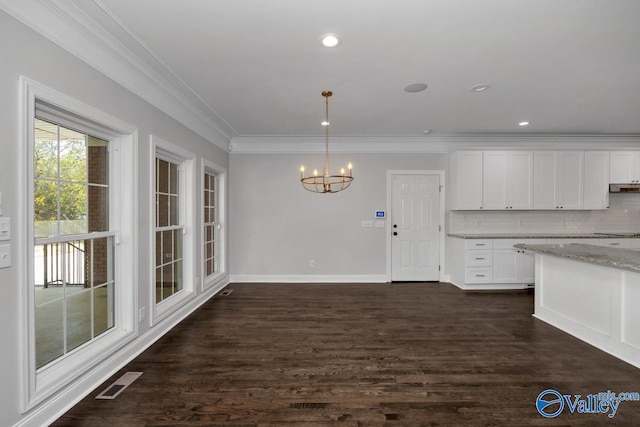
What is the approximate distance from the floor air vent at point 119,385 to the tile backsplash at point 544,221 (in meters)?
5.03

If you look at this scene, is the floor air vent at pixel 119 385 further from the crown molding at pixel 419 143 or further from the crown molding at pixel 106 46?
the crown molding at pixel 419 143

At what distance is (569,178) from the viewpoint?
5.08 meters

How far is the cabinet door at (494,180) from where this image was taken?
507 cm

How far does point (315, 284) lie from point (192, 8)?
14.2 feet

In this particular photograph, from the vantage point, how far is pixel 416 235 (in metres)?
5.43

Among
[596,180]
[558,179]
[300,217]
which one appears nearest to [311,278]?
[300,217]

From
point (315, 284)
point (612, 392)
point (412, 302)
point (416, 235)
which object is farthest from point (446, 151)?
point (612, 392)

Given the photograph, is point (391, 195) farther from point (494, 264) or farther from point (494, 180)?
point (494, 264)

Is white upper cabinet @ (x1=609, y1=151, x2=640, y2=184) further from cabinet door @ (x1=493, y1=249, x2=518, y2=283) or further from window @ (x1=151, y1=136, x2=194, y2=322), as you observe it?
window @ (x1=151, y1=136, x2=194, y2=322)

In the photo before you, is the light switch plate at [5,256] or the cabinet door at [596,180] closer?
the light switch plate at [5,256]

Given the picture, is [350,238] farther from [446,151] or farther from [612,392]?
[612,392]

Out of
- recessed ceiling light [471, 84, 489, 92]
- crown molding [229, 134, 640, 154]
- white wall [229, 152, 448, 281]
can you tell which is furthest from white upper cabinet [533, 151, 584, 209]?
recessed ceiling light [471, 84, 489, 92]

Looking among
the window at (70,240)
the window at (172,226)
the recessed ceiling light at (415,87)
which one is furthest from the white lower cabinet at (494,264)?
the window at (70,240)

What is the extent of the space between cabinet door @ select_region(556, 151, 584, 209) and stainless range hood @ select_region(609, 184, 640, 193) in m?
0.54
